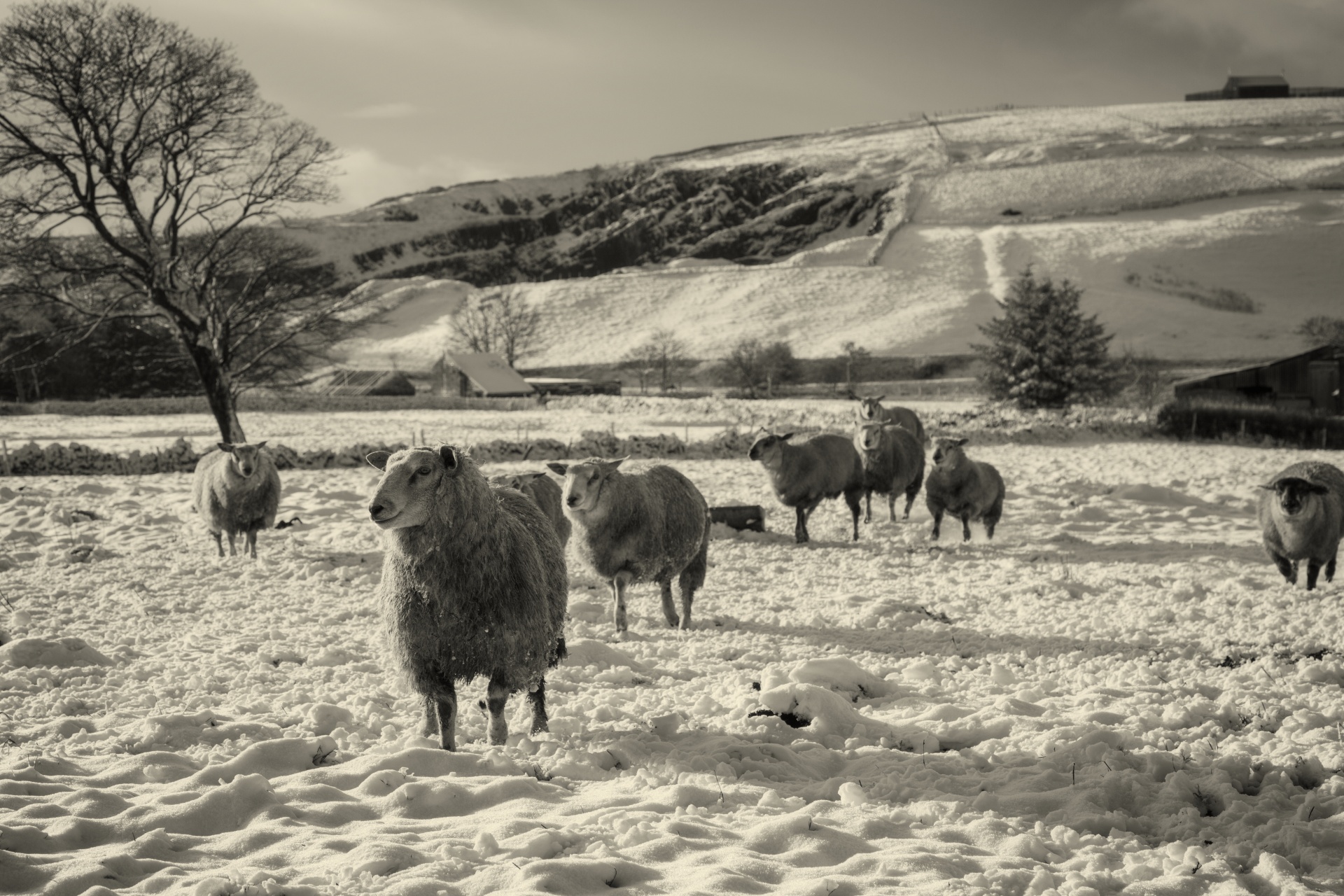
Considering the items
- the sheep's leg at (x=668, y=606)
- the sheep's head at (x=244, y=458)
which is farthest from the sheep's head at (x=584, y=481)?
the sheep's head at (x=244, y=458)

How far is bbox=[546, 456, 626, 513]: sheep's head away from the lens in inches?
339

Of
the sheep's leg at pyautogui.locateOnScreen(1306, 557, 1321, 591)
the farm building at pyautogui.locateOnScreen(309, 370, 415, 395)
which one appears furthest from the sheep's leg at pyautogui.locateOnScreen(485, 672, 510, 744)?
the farm building at pyautogui.locateOnScreen(309, 370, 415, 395)

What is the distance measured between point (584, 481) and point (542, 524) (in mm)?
1978

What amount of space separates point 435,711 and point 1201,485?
18010 mm

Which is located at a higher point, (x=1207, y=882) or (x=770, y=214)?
(x=770, y=214)

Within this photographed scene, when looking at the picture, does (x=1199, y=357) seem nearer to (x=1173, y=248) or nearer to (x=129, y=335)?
(x=1173, y=248)

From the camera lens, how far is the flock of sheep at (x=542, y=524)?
18.5ft

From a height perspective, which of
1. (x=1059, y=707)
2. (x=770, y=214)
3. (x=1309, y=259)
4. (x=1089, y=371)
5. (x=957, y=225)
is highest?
(x=770, y=214)

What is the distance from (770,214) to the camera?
142 metres

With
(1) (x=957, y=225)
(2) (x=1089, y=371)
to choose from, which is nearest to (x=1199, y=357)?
(2) (x=1089, y=371)

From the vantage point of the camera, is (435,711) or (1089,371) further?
(1089,371)

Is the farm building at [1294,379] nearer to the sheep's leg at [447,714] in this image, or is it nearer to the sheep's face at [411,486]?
the sheep's face at [411,486]

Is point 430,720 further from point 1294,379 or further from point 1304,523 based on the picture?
point 1294,379

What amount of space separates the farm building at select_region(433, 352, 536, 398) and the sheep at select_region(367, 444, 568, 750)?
54679mm
